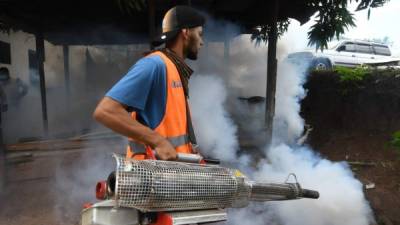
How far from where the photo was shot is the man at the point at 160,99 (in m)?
1.63

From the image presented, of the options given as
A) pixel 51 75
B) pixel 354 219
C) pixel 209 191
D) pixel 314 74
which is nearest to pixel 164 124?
pixel 209 191

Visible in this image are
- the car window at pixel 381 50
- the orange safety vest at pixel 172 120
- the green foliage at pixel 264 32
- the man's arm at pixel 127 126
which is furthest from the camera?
the car window at pixel 381 50

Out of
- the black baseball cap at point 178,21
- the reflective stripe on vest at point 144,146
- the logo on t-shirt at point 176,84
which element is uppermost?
the black baseball cap at point 178,21

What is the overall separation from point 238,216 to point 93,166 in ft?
8.31

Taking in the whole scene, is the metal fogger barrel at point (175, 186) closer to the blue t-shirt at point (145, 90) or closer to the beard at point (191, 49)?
the blue t-shirt at point (145, 90)

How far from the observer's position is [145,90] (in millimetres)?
1689

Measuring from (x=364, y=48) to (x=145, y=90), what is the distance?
16.3 m

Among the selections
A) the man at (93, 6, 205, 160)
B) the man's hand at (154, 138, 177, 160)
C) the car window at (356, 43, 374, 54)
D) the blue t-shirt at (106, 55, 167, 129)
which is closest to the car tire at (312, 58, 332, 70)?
the car window at (356, 43, 374, 54)

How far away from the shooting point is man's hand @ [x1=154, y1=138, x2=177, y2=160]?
1624 millimetres

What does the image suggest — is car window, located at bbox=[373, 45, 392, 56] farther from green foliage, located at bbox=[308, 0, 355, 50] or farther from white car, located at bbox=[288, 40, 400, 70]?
green foliage, located at bbox=[308, 0, 355, 50]

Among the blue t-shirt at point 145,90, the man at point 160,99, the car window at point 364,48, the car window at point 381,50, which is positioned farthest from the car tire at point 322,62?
the blue t-shirt at point 145,90

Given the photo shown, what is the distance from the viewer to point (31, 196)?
5.30 meters

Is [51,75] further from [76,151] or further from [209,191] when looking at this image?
[209,191]

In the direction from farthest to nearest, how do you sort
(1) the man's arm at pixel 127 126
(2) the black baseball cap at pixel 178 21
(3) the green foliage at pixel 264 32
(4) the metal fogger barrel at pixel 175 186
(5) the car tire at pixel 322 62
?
(5) the car tire at pixel 322 62, (3) the green foliage at pixel 264 32, (2) the black baseball cap at pixel 178 21, (1) the man's arm at pixel 127 126, (4) the metal fogger barrel at pixel 175 186
